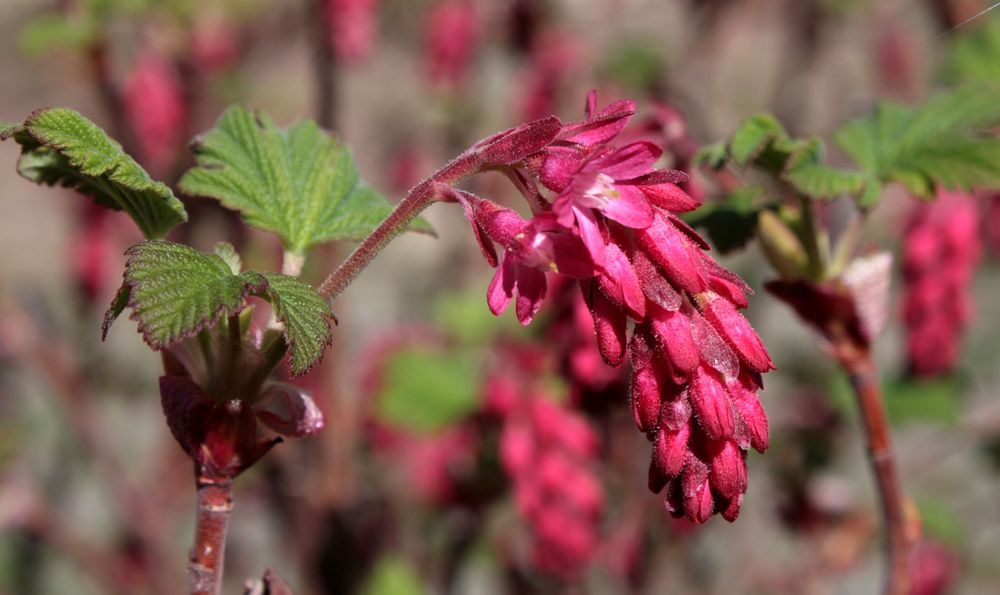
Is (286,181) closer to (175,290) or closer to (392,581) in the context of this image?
(175,290)

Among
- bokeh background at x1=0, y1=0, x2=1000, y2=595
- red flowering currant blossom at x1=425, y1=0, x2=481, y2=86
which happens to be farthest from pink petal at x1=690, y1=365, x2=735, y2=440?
red flowering currant blossom at x1=425, y1=0, x2=481, y2=86

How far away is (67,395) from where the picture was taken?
272 cm

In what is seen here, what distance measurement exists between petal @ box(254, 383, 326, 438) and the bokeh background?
69cm

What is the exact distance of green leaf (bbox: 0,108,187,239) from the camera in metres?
0.88

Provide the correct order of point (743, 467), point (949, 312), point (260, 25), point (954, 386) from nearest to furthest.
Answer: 1. point (743, 467)
2. point (949, 312)
3. point (954, 386)
4. point (260, 25)

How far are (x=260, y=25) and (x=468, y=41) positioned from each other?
280cm

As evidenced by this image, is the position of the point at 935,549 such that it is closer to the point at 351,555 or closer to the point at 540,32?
the point at 351,555

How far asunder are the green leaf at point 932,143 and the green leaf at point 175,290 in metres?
0.75

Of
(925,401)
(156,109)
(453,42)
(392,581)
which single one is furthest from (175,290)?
(453,42)

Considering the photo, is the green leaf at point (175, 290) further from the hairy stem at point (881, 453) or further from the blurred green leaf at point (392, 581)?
the blurred green leaf at point (392, 581)

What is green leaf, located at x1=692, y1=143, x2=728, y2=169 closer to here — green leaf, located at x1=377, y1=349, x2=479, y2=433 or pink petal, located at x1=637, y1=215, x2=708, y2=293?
pink petal, located at x1=637, y1=215, x2=708, y2=293

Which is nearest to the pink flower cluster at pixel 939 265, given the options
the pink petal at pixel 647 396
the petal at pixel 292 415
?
the pink petal at pixel 647 396

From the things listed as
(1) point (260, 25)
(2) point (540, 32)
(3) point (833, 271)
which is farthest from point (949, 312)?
(1) point (260, 25)

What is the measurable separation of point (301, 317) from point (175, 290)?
10 centimetres
